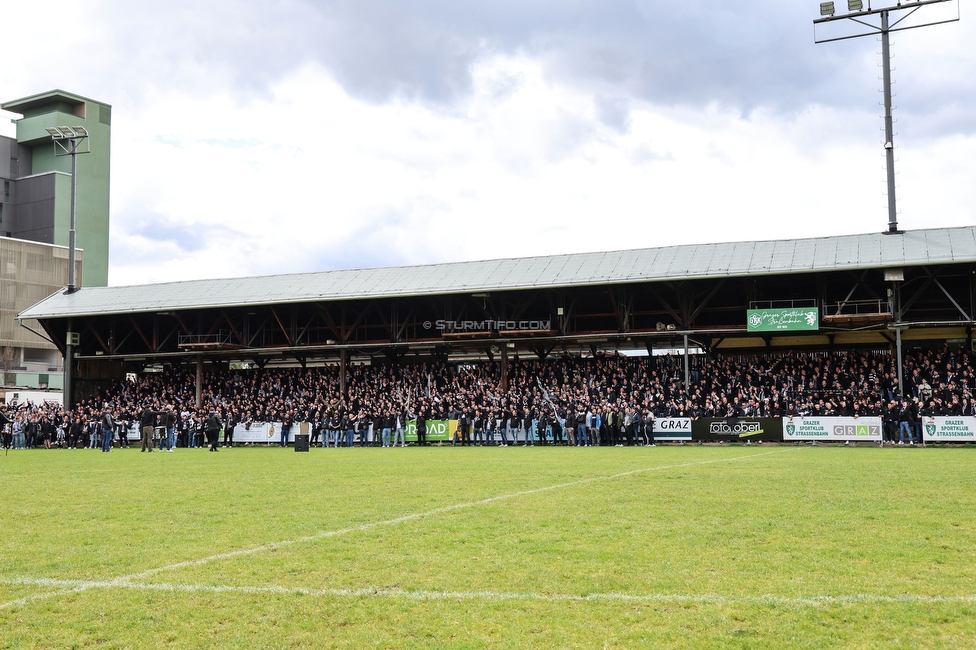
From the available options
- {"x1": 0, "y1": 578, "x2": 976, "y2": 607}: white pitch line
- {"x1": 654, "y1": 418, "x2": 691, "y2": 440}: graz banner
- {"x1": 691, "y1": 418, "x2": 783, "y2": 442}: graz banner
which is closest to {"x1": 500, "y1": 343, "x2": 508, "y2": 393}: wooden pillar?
{"x1": 654, "y1": 418, "x2": 691, "y2": 440}: graz banner

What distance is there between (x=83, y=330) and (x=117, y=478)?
36335mm

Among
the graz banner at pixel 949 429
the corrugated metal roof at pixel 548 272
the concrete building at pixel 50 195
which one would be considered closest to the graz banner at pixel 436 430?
the corrugated metal roof at pixel 548 272

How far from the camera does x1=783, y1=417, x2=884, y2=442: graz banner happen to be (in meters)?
28.9

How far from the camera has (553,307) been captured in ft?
132

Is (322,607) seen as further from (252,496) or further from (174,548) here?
(252,496)

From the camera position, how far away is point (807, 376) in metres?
33.7

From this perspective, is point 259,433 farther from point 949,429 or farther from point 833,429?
point 949,429

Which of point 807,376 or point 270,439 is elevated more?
point 807,376

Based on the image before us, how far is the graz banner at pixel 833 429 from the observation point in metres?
28.9

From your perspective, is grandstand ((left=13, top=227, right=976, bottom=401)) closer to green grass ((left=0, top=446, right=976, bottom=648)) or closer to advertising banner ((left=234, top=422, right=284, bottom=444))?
advertising banner ((left=234, top=422, right=284, bottom=444))

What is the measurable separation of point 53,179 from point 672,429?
3595 inches

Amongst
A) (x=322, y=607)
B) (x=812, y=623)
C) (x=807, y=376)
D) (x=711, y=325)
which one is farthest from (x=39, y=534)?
(x=711, y=325)

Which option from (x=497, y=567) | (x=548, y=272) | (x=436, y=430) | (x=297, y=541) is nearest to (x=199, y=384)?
(x=436, y=430)

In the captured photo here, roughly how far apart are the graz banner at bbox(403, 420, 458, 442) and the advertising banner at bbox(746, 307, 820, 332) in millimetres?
12542
